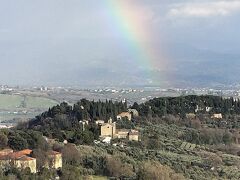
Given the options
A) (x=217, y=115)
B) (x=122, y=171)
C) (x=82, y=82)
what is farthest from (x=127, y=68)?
(x=122, y=171)

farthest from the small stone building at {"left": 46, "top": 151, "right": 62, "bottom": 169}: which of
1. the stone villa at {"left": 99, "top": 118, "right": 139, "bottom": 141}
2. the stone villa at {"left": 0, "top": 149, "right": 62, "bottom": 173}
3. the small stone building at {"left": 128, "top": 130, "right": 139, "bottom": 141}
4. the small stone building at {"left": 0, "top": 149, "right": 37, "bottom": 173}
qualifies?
the stone villa at {"left": 99, "top": 118, "right": 139, "bottom": 141}

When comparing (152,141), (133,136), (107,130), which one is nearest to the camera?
(152,141)

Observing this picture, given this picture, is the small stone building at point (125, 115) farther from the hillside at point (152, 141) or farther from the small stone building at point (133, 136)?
the small stone building at point (133, 136)

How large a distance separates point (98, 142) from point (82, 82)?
116553 millimetres

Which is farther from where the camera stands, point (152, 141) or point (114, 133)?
point (114, 133)

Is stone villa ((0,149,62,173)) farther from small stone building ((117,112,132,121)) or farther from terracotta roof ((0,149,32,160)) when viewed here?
small stone building ((117,112,132,121))

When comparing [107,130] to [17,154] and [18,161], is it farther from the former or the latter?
[18,161]

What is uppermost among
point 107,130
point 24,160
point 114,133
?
point 107,130

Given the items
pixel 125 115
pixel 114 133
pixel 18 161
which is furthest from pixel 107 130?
pixel 18 161

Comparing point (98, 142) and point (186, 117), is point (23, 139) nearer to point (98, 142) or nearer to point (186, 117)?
point (98, 142)

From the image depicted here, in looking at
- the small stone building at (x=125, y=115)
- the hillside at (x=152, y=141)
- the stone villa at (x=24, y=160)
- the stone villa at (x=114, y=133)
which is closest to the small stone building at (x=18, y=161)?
the stone villa at (x=24, y=160)

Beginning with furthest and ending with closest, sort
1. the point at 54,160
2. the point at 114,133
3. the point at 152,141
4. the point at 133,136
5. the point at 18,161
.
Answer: the point at 114,133 < the point at 133,136 < the point at 152,141 < the point at 54,160 < the point at 18,161

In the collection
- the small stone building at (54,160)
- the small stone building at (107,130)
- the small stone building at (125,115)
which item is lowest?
the small stone building at (54,160)

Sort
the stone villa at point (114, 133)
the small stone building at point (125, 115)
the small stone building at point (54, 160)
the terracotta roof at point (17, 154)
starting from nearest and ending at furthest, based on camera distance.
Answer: the small stone building at point (54, 160)
the terracotta roof at point (17, 154)
the stone villa at point (114, 133)
the small stone building at point (125, 115)
